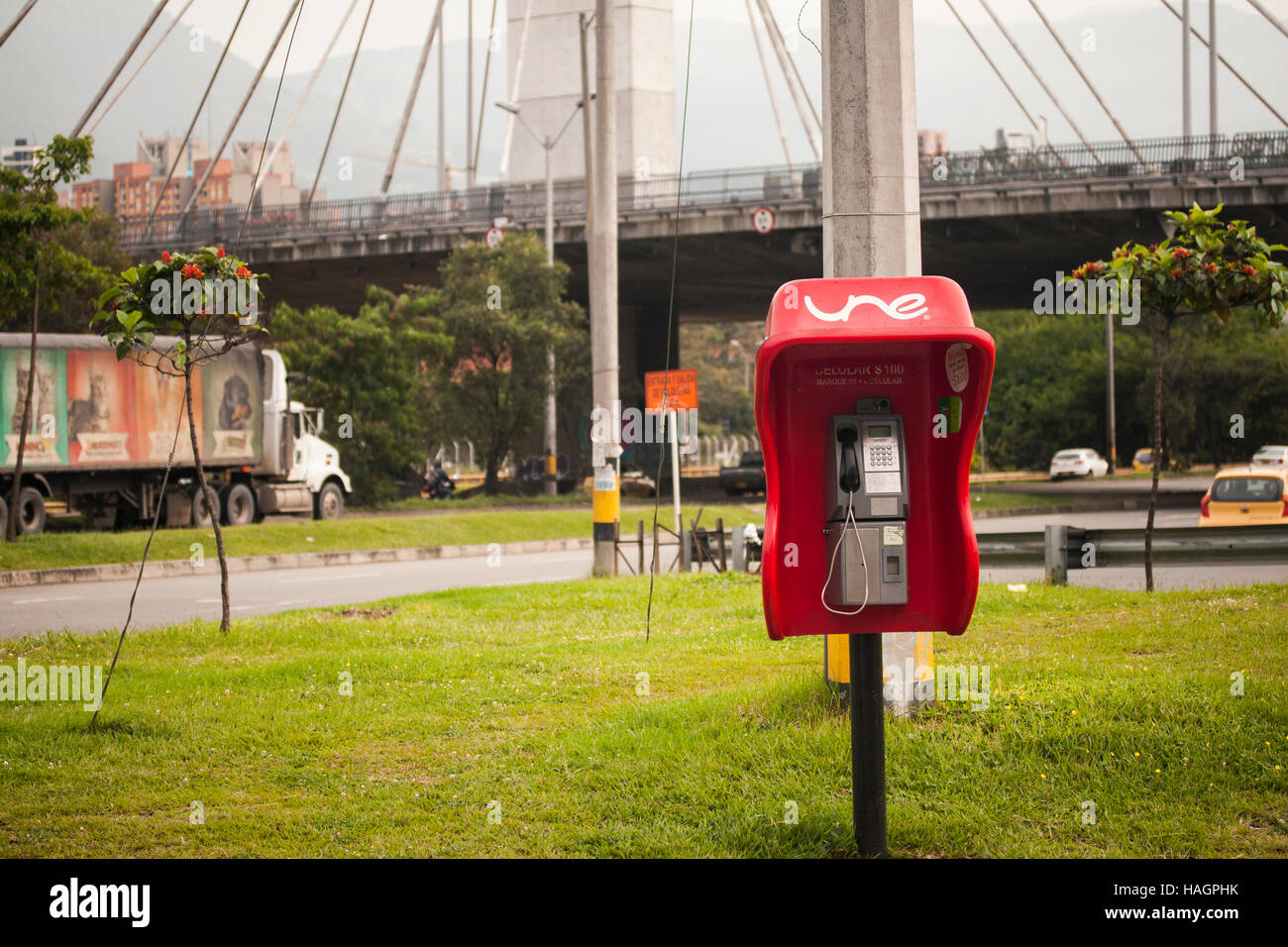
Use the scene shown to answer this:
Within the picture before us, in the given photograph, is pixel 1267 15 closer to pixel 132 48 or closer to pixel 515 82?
pixel 132 48

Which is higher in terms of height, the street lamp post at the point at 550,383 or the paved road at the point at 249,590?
the street lamp post at the point at 550,383

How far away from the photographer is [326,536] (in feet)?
82.9

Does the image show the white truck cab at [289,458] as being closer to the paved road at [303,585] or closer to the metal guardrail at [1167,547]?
the paved road at [303,585]

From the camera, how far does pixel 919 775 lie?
19.2ft

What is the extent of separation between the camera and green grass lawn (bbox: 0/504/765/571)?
65.7ft

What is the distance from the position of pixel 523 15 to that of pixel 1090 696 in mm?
57005

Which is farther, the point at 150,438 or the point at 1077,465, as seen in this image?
the point at 1077,465

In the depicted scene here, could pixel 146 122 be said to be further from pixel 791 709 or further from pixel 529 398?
pixel 791 709

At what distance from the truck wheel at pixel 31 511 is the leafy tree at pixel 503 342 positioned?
16911mm

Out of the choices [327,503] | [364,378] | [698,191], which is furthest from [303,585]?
[698,191]

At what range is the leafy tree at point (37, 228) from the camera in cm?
1917

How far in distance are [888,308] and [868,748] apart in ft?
5.60

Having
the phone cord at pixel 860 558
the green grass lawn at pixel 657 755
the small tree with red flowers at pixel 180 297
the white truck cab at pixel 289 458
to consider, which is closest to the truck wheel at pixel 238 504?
the white truck cab at pixel 289 458
